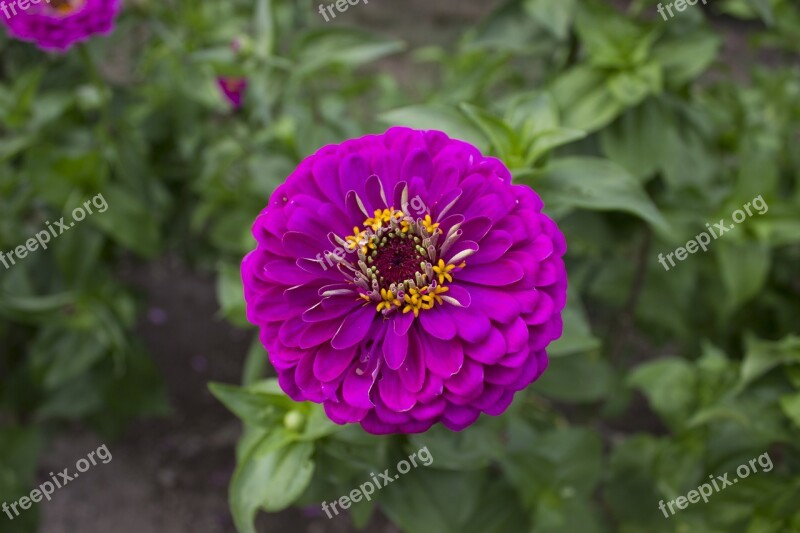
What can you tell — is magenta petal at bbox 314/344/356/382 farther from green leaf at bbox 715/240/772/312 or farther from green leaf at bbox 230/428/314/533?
green leaf at bbox 715/240/772/312

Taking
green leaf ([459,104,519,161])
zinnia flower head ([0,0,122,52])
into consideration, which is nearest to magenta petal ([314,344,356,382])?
green leaf ([459,104,519,161])

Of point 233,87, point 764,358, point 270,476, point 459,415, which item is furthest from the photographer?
point 233,87

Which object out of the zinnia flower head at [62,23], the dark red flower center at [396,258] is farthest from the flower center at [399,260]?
the zinnia flower head at [62,23]

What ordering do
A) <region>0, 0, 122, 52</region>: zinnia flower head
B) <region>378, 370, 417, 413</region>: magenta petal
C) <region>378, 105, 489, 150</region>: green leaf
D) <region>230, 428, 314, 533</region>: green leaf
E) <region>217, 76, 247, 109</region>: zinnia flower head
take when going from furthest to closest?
1. <region>217, 76, 247, 109</region>: zinnia flower head
2. <region>0, 0, 122, 52</region>: zinnia flower head
3. <region>378, 105, 489, 150</region>: green leaf
4. <region>230, 428, 314, 533</region>: green leaf
5. <region>378, 370, 417, 413</region>: magenta petal

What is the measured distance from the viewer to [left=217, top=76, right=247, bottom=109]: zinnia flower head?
1464 mm

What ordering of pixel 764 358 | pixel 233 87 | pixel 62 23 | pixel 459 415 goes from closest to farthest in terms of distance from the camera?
pixel 459 415
pixel 764 358
pixel 62 23
pixel 233 87

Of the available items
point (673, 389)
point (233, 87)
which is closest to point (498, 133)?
point (673, 389)

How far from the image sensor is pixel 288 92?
154 cm

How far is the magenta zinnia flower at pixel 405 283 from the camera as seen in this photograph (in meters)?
0.71

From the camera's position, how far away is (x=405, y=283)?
767 mm

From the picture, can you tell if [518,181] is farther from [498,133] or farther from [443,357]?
[443,357]

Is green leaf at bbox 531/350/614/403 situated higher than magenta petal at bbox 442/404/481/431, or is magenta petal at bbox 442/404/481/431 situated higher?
magenta petal at bbox 442/404/481/431

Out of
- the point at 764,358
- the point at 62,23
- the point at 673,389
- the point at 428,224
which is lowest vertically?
the point at 673,389

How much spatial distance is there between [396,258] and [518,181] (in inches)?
8.6
